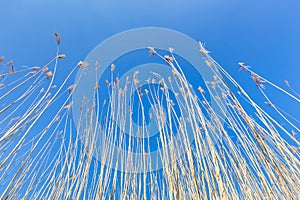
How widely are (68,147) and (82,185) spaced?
0.25 m

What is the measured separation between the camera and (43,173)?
129 cm

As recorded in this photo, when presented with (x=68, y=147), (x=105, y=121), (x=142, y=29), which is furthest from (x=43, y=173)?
(x=142, y=29)

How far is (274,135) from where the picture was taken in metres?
0.98

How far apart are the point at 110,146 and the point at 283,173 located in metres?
0.85

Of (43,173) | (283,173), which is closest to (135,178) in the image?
(43,173)

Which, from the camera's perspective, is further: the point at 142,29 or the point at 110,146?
the point at 142,29

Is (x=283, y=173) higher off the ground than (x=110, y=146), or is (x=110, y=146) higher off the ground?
(x=110, y=146)

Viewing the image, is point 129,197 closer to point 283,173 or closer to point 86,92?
point 283,173

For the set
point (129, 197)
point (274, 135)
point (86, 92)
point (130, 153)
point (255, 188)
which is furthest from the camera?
point (86, 92)

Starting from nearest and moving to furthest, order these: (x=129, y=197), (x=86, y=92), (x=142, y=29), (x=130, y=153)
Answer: (x=129, y=197) < (x=130, y=153) < (x=86, y=92) < (x=142, y=29)

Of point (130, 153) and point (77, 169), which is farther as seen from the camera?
point (130, 153)

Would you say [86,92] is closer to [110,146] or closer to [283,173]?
[110,146]

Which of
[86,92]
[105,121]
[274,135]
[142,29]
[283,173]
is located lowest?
[283,173]

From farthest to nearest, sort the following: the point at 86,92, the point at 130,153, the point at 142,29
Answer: the point at 142,29
the point at 86,92
the point at 130,153
